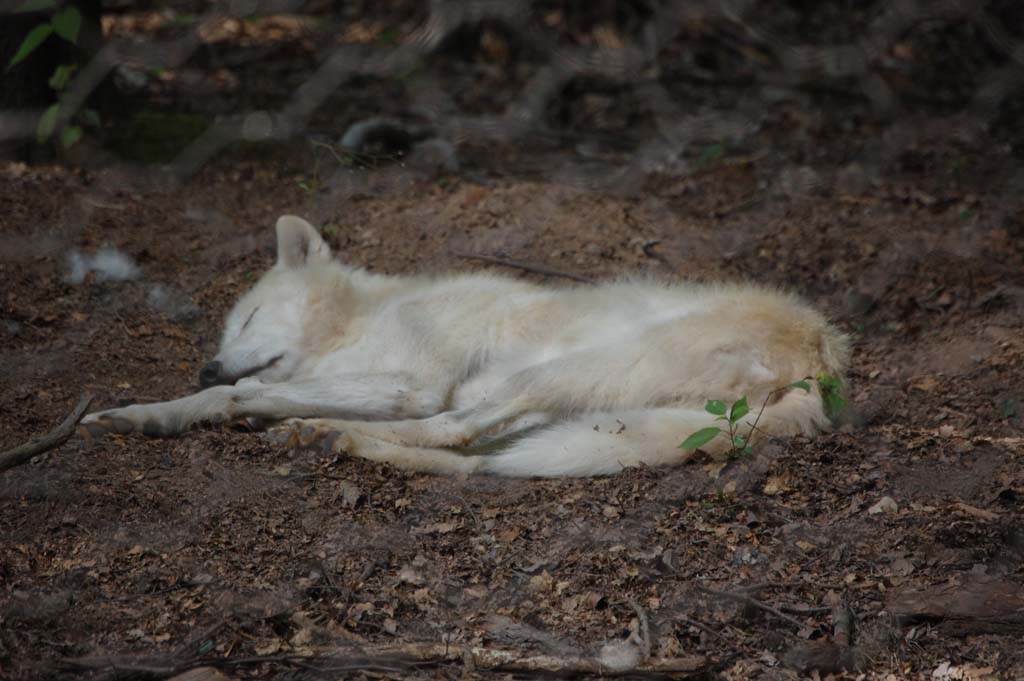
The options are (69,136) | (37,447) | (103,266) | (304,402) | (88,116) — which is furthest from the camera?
(88,116)

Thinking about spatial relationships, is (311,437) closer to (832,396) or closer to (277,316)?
(277,316)

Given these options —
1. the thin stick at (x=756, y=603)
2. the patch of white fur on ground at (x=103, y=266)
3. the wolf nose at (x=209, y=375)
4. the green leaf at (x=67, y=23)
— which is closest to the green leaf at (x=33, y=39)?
the green leaf at (x=67, y=23)

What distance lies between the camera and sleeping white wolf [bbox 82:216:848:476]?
10.1 ft

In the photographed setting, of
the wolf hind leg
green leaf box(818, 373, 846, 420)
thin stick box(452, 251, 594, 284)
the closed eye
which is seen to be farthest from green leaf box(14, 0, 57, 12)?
green leaf box(818, 373, 846, 420)

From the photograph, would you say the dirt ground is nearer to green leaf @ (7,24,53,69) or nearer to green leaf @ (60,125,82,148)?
green leaf @ (60,125,82,148)

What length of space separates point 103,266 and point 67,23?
0.88m

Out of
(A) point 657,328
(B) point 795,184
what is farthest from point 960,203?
(A) point 657,328

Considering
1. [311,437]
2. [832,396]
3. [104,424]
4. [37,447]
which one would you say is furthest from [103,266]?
[832,396]

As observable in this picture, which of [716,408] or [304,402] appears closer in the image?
[716,408]

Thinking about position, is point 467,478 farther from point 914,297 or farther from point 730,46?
point 730,46

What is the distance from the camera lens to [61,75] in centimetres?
416

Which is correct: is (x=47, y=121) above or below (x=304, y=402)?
above

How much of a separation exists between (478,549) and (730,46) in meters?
4.89

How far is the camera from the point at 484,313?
12.0 ft
